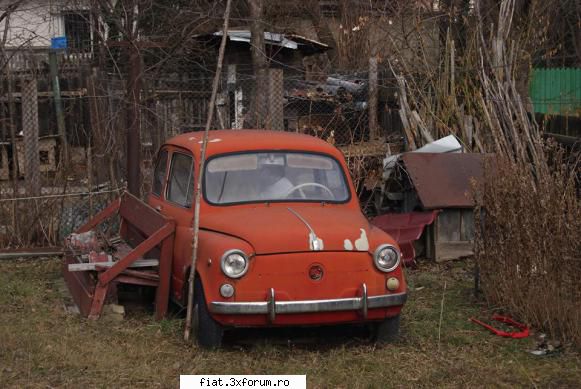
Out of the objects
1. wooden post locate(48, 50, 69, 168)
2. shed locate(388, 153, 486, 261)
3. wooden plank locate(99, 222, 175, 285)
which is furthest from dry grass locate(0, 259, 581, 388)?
wooden post locate(48, 50, 69, 168)

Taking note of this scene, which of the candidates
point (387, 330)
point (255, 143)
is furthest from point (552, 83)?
point (387, 330)

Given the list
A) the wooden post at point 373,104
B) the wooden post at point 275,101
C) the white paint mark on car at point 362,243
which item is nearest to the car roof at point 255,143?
the white paint mark on car at point 362,243

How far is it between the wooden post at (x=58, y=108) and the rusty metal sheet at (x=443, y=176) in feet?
14.1

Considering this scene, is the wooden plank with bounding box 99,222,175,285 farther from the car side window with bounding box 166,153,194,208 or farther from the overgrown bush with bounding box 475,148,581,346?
the overgrown bush with bounding box 475,148,581,346

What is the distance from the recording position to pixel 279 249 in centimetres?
659

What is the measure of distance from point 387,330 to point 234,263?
139 cm

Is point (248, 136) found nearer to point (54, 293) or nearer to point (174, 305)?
point (174, 305)

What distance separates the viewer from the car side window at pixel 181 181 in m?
7.88

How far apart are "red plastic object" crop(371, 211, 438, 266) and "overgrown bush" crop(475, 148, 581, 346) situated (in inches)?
76.2

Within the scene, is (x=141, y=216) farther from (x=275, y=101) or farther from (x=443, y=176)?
(x=443, y=176)

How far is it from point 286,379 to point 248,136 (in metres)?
2.88

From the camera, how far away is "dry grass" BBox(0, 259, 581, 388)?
601cm

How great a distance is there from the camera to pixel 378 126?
13227 millimetres

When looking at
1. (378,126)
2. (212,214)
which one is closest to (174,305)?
(212,214)
